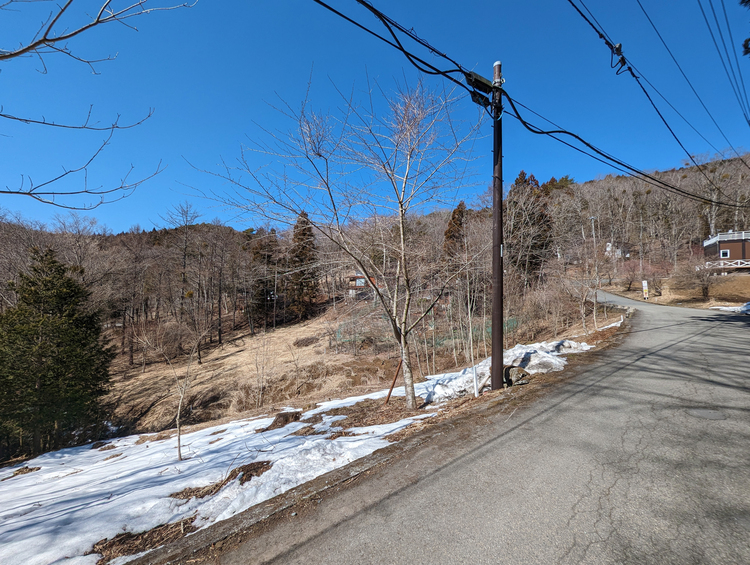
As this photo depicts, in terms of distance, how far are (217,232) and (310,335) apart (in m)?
12.5

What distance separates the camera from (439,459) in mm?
3113

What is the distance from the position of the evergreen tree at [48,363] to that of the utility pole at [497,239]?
54.6ft

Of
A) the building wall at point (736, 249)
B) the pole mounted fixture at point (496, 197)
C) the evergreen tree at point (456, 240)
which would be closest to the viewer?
the pole mounted fixture at point (496, 197)

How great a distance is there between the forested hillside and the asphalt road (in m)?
3.02

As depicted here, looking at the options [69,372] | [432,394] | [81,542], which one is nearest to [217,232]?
[69,372]

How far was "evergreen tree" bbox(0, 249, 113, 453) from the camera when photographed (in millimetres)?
11625

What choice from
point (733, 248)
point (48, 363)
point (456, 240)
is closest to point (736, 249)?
point (733, 248)

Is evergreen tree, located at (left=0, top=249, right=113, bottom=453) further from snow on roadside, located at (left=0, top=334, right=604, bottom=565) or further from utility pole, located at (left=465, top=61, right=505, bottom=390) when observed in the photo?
utility pole, located at (left=465, top=61, right=505, bottom=390)

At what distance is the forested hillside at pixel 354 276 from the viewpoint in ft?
20.0

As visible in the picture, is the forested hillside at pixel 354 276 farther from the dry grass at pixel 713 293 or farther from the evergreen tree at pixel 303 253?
the dry grass at pixel 713 293

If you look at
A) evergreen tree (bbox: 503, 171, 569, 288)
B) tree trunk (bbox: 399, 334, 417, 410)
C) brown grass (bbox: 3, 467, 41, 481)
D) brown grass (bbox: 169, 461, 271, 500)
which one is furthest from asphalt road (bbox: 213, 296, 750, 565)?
evergreen tree (bbox: 503, 171, 569, 288)

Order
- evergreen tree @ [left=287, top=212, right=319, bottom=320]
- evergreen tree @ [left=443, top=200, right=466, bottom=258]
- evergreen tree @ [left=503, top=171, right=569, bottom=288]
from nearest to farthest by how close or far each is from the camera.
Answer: evergreen tree @ [left=287, top=212, right=319, bottom=320] < evergreen tree @ [left=443, top=200, right=466, bottom=258] < evergreen tree @ [left=503, top=171, right=569, bottom=288]

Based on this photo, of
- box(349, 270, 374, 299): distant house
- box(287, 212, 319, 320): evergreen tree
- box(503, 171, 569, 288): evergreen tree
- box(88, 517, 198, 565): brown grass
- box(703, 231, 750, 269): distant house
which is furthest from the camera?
box(703, 231, 750, 269): distant house

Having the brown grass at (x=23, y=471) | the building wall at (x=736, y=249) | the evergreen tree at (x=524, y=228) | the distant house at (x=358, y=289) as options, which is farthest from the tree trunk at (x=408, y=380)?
the building wall at (x=736, y=249)
